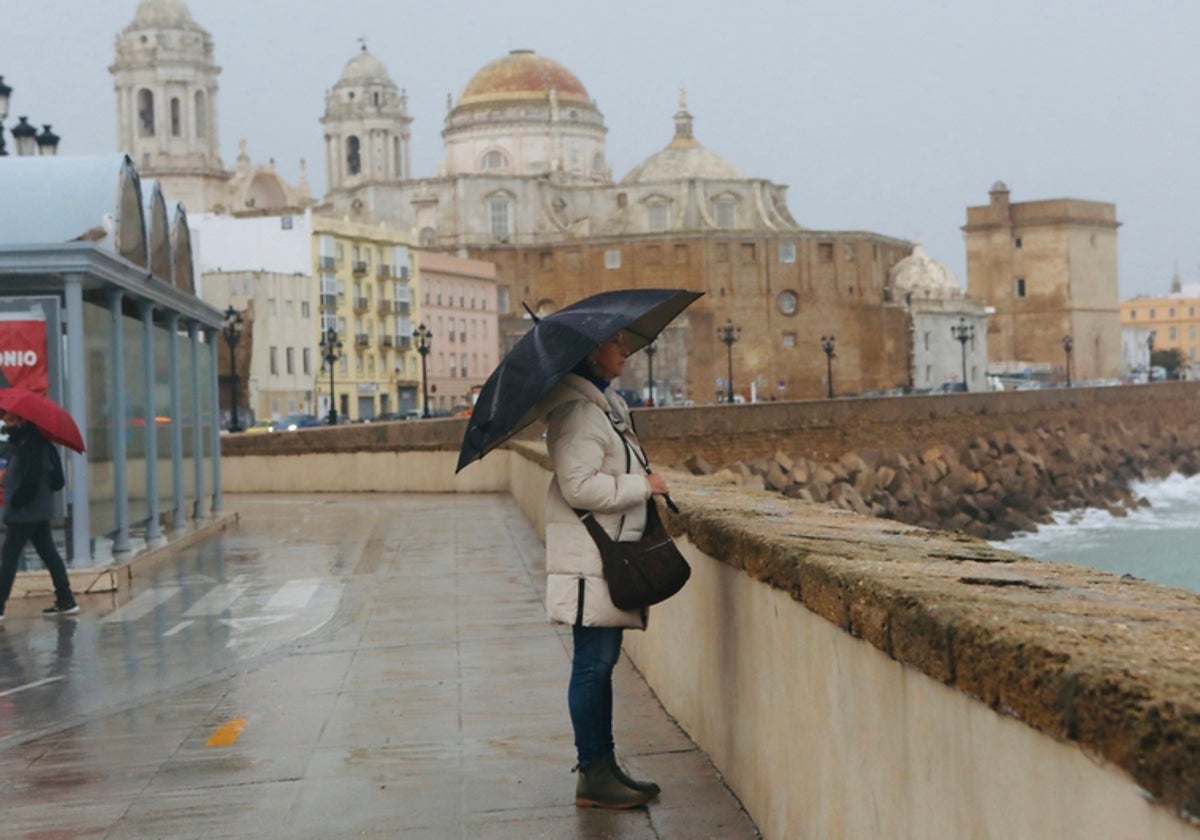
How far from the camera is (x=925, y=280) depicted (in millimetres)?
111250

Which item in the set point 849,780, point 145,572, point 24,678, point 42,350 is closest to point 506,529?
point 145,572

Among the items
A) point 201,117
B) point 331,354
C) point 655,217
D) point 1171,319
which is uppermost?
point 201,117

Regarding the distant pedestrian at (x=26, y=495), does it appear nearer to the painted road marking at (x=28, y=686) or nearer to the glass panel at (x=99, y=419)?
the glass panel at (x=99, y=419)

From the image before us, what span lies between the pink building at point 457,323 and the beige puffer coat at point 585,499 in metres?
83.4

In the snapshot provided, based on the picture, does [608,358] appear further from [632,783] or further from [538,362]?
[632,783]

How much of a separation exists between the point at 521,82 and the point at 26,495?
108 metres

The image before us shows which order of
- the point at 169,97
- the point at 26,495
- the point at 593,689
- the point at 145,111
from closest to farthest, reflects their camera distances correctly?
the point at 593,689 → the point at 26,495 → the point at 169,97 → the point at 145,111

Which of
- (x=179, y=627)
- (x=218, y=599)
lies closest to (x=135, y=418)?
A: (x=218, y=599)

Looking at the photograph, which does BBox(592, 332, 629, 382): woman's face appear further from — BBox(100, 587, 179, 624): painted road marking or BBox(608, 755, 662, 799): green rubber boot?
BBox(100, 587, 179, 624): painted road marking

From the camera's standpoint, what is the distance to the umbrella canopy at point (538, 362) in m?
5.41

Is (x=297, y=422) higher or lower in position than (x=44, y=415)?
lower

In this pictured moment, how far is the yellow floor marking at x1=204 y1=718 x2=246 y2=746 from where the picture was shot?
7082 millimetres

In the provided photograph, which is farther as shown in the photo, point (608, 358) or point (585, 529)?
point (608, 358)

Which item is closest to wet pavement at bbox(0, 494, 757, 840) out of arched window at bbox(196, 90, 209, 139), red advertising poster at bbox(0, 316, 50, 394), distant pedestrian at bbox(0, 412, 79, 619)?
distant pedestrian at bbox(0, 412, 79, 619)
